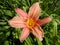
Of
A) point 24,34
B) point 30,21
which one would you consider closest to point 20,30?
point 30,21

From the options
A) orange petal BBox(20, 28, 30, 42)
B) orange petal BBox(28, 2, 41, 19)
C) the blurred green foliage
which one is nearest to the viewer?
orange petal BBox(20, 28, 30, 42)

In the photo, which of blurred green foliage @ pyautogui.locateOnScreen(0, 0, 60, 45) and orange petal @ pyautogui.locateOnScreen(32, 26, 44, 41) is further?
blurred green foliage @ pyautogui.locateOnScreen(0, 0, 60, 45)

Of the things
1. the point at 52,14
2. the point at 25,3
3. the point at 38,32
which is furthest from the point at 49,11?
the point at 38,32

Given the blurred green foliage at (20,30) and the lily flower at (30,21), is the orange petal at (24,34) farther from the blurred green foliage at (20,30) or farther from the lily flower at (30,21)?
the blurred green foliage at (20,30)

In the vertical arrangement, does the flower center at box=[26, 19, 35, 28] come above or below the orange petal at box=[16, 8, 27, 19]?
below

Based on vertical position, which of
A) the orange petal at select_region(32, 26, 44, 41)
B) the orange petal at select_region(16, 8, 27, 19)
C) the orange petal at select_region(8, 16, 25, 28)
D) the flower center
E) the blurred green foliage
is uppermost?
the orange petal at select_region(16, 8, 27, 19)

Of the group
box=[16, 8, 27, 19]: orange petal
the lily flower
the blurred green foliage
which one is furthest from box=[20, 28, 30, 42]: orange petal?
the blurred green foliage

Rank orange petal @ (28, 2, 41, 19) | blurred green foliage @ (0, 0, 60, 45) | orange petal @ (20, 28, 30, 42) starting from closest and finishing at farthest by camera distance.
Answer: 1. orange petal @ (20, 28, 30, 42)
2. orange petal @ (28, 2, 41, 19)
3. blurred green foliage @ (0, 0, 60, 45)

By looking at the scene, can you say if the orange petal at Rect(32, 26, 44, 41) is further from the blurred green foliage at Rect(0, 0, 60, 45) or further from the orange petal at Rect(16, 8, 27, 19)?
the blurred green foliage at Rect(0, 0, 60, 45)

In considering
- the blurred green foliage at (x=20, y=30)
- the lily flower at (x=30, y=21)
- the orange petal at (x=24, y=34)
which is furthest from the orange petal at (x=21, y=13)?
the blurred green foliage at (x=20, y=30)
